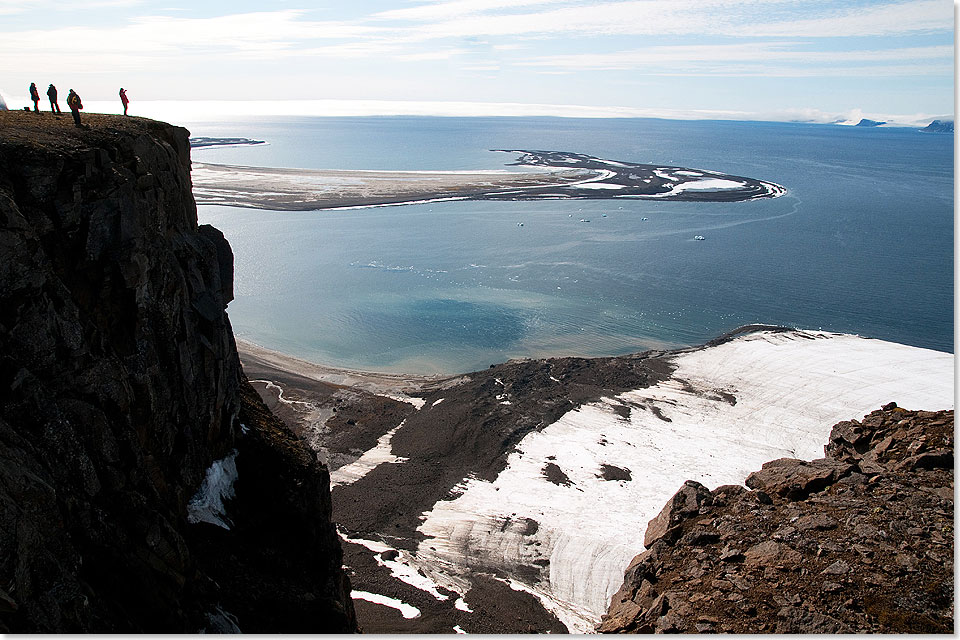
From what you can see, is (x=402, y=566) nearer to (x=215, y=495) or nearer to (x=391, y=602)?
(x=391, y=602)

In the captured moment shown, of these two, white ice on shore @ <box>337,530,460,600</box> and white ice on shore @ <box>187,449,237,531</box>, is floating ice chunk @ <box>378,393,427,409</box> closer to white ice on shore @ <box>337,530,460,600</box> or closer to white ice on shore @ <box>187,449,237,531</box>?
white ice on shore @ <box>337,530,460,600</box>

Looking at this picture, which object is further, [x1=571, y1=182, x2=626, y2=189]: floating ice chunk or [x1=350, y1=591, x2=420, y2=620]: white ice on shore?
[x1=571, y1=182, x2=626, y2=189]: floating ice chunk

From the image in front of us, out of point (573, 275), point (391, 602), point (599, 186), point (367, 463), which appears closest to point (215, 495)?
point (391, 602)

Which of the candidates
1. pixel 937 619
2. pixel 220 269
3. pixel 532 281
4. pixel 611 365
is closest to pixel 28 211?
pixel 220 269

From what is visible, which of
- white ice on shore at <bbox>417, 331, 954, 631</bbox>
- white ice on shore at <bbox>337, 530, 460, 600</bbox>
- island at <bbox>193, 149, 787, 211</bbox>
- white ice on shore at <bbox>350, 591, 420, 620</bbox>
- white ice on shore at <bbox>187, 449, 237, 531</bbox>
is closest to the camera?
white ice on shore at <bbox>187, 449, 237, 531</bbox>

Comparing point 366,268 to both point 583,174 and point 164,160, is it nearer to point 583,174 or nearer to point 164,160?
point 164,160

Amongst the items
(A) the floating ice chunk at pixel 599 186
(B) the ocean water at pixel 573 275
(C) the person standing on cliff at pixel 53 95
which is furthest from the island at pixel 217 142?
(C) the person standing on cliff at pixel 53 95

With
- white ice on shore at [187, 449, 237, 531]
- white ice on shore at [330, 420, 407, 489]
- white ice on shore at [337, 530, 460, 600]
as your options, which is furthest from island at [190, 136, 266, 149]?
white ice on shore at [187, 449, 237, 531]
